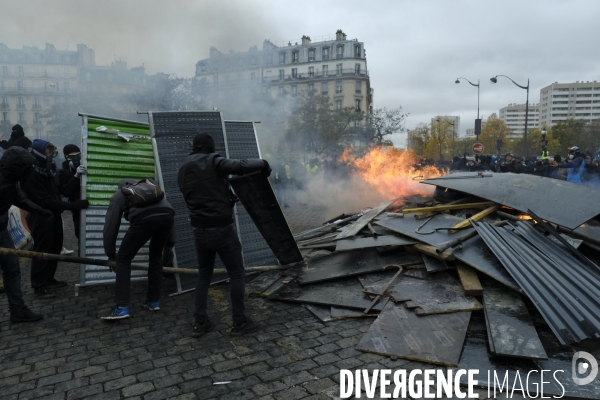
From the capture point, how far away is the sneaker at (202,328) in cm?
400

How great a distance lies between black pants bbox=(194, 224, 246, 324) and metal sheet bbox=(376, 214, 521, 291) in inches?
103

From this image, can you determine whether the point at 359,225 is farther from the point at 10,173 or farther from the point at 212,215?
the point at 10,173

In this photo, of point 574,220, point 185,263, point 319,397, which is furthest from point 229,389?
point 574,220

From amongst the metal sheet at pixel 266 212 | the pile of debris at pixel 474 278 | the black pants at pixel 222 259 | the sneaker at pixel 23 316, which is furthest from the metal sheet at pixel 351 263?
the sneaker at pixel 23 316

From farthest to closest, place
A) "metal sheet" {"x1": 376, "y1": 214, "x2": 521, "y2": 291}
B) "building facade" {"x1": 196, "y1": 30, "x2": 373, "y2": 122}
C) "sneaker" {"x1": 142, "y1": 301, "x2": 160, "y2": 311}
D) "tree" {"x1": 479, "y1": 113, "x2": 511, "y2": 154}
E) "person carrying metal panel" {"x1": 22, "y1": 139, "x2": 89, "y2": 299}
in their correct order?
"tree" {"x1": 479, "y1": 113, "x2": 511, "y2": 154}
"building facade" {"x1": 196, "y1": 30, "x2": 373, "y2": 122}
"person carrying metal panel" {"x1": 22, "y1": 139, "x2": 89, "y2": 299}
"sneaker" {"x1": 142, "y1": 301, "x2": 160, "y2": 311}
"metal sheet" {"x1": 376, "y1": 214, "x2": 521, "y2": 291}

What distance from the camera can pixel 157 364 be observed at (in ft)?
11.3

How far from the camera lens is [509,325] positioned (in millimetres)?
3664

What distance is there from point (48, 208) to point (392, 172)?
8063mm

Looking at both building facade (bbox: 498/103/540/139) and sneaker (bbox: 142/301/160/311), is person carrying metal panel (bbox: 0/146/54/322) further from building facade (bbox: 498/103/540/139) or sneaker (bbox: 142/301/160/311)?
building facade (bbox: 498/103/540/139)

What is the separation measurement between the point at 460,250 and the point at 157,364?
144 inches

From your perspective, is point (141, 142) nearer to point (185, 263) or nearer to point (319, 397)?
point (185, 263)

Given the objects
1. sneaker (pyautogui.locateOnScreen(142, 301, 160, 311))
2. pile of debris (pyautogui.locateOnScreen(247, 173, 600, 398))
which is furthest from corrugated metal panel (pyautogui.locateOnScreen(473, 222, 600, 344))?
sneaker (pyautogui.locateOnScreen(142, 301, 160, 311))

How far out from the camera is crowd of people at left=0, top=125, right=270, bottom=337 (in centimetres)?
398

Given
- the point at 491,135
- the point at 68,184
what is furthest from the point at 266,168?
Answer: the point at 491,135
